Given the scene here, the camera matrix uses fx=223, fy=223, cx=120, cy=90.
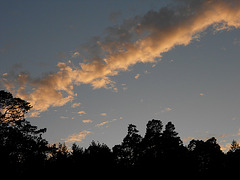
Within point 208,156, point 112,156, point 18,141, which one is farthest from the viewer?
point 208,156

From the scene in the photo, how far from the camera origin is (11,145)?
29609 millimetres

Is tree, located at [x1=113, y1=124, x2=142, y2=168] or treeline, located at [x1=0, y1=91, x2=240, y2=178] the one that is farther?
tree, located at [x1=113, y1=124, x2=142, y2=168]

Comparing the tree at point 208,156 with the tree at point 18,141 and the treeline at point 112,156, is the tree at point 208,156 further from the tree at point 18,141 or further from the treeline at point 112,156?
the tree at point 18,141

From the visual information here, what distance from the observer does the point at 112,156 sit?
1748 inches

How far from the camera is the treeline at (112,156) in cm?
3084

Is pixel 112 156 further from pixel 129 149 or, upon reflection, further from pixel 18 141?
pixel 18 141

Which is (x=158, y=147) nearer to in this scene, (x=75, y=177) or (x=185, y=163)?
(x=185, y=163)

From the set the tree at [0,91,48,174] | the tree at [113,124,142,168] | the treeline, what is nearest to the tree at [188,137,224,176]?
the treeline

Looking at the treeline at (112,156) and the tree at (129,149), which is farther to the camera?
the tree at (129,149)

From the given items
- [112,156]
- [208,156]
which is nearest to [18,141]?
[112,156]

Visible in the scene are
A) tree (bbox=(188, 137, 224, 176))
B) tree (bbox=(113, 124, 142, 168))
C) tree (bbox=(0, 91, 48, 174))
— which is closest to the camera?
tree (bbox=(0, 91, 48, 174))

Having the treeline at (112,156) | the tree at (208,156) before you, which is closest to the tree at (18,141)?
the treeline at (112,156)

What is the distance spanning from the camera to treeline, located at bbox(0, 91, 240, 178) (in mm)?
30841

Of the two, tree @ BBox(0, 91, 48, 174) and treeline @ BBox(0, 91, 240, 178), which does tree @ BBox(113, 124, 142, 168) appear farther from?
tree @ BBox(0, 91, 48, 174)
